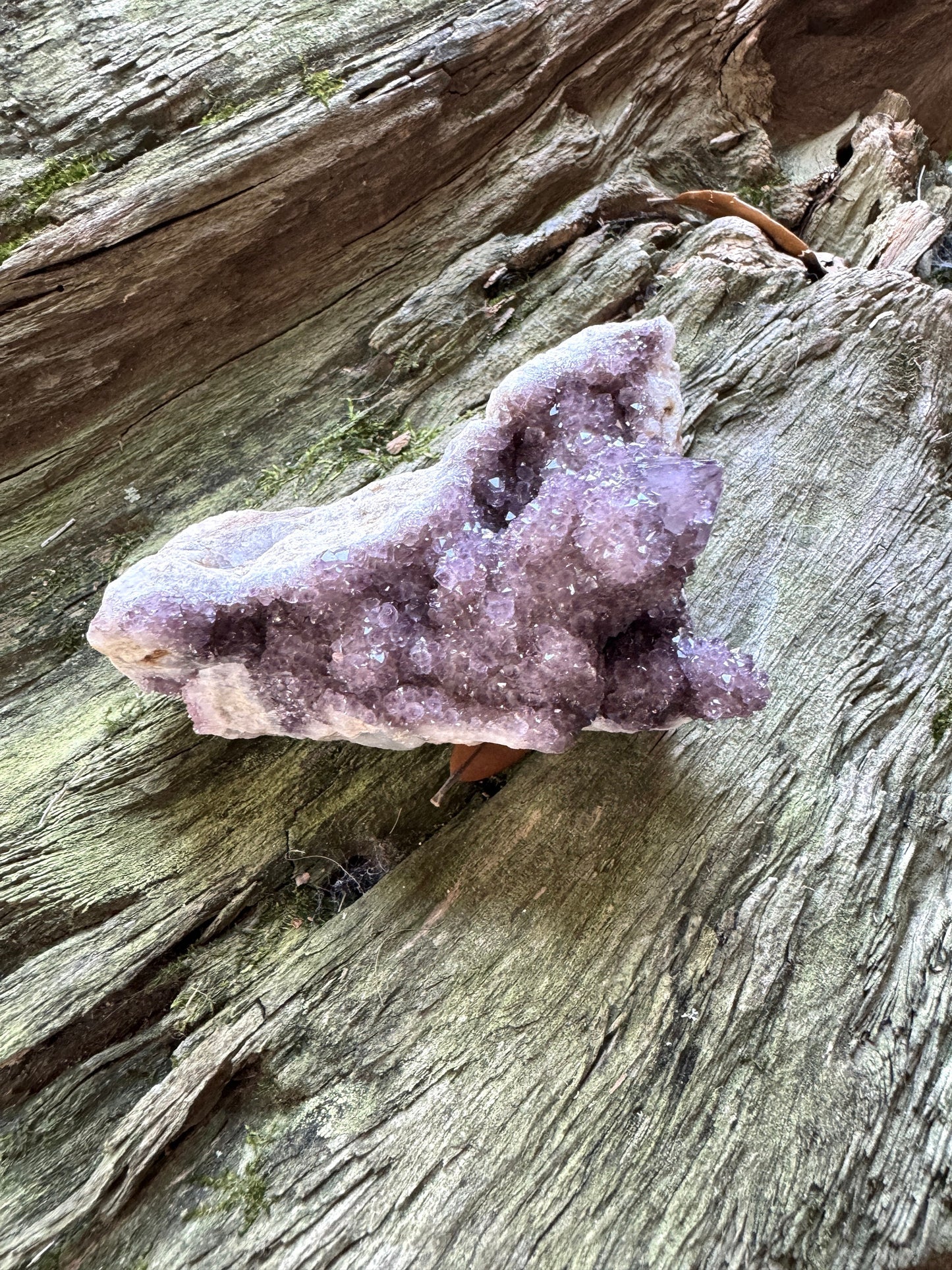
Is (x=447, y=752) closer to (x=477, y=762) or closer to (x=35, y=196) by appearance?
(x=477, y=762)

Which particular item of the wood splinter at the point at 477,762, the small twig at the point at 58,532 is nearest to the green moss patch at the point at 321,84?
the small twig at the point at 58,532

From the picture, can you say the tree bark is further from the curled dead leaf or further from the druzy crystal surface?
the druzy crystal surface

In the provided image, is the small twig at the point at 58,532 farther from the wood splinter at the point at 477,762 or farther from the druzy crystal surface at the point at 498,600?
the wood splinter at the point at 477,762

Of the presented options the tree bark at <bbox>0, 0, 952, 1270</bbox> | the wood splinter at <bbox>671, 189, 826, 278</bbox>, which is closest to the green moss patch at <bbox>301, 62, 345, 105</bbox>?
the tree bark at <bbox>0, 0, 952, 1270</bbox>

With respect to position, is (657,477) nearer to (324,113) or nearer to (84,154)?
(324,113)

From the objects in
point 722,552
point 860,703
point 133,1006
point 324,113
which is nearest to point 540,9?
point 324,113

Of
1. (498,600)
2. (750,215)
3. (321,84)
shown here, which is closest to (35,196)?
(321,84)

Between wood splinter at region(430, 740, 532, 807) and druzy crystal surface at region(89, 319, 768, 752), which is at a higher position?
druzy crystal surface at region(89, 319, 768, 752)

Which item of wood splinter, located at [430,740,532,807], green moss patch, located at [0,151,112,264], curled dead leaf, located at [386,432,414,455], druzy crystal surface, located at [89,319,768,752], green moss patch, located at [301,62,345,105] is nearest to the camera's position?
druzy crystal surface, located at [89,319,768,752]
